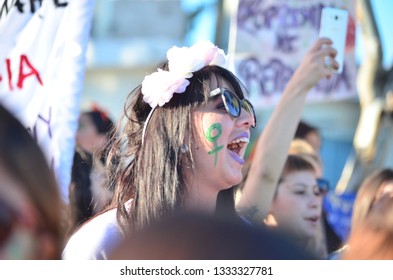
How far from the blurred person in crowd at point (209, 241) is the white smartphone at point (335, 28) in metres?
2.22

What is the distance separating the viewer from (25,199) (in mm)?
928

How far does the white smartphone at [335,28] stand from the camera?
3143mm

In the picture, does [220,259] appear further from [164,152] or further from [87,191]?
[87,191]

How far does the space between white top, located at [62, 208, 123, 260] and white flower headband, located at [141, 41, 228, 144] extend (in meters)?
0.27

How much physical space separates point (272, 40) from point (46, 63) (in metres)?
1.64

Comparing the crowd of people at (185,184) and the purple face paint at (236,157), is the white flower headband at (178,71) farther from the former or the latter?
the purple face paint at (236,157)

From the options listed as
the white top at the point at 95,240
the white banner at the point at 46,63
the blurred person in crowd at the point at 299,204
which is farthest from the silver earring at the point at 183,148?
the blurred person in crowd at the point at 299,204

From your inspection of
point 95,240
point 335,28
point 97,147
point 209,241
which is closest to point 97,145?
point 97,147

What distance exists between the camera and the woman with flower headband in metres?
2.06

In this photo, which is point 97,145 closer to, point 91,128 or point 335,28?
point 91,128

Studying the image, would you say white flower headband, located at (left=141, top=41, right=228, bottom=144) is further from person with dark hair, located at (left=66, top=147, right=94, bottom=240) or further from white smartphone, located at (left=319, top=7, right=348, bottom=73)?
white smartphone, located at (left=319, top=7, right=348, bottom=73)

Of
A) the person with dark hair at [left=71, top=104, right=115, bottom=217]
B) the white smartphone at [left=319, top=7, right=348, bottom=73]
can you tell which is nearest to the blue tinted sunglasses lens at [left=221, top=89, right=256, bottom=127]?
the person with dark hair at [left=71, top=104, right=115, bottom=217]
